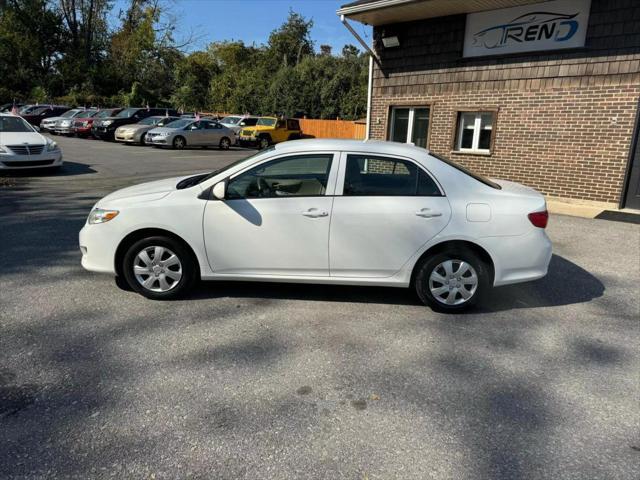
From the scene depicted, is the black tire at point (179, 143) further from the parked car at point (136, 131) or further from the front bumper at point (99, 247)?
the front bumper at point (99, 247)

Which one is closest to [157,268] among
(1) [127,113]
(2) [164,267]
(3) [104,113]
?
(2) [164,267]

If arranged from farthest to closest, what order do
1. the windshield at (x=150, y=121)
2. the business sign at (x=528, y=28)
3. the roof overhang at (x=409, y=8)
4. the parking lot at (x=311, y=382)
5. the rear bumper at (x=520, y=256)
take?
the windshield at (x=150, y=121) < the roof overhang at (x=409, y=8) < the business sign at (x=528, y=28) < the rear bumper at (x=520, y=256) < the parking lot at (x=311, y=382)

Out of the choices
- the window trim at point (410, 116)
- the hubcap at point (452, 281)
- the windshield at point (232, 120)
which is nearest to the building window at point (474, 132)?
the window trim at point (410, 116)

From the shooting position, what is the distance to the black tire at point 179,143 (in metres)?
21.3

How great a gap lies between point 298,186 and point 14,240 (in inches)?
169

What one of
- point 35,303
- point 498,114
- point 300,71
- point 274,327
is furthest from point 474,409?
point 300,71

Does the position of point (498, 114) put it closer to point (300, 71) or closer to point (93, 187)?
point (93, 187)

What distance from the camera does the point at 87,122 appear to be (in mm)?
25016

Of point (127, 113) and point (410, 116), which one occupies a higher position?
point (127, 113)

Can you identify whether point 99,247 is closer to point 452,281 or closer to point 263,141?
point 452,281

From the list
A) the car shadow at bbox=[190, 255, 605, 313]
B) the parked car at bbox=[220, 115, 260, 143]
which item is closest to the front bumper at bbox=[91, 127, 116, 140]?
the parked car at bbox=[220, 115, 260, 143]

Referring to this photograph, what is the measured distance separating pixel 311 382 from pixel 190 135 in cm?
2046

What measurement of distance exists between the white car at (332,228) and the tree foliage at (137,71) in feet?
111

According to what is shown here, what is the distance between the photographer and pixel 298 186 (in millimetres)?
4453
